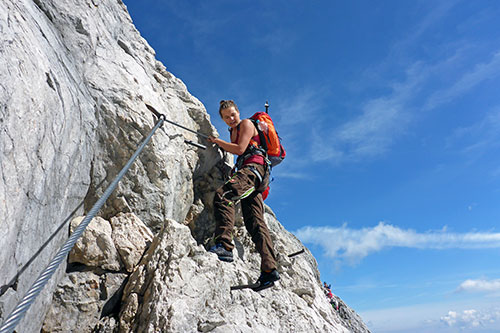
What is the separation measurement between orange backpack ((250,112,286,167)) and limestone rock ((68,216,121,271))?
3289 mm

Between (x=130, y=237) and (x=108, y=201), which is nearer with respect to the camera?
(x=130, y=237)

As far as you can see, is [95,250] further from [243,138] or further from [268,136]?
[268,136]

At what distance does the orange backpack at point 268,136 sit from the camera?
650 centimetres

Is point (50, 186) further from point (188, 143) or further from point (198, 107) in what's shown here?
point (198, 107)

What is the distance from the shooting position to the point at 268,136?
6.54 meters

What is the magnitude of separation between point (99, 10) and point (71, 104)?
3836mm

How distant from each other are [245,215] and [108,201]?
2404 millimetres

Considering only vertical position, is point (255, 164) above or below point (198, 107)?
below

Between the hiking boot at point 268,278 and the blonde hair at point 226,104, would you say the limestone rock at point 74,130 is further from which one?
the hiking boot at point 268,278

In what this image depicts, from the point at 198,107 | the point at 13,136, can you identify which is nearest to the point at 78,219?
the point at 13,136

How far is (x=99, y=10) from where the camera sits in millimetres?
7188

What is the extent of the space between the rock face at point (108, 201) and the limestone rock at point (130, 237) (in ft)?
0.06

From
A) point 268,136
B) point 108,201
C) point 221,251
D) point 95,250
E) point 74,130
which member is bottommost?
point 95,250

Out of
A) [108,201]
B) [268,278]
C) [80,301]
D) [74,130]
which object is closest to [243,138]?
[268,278]
